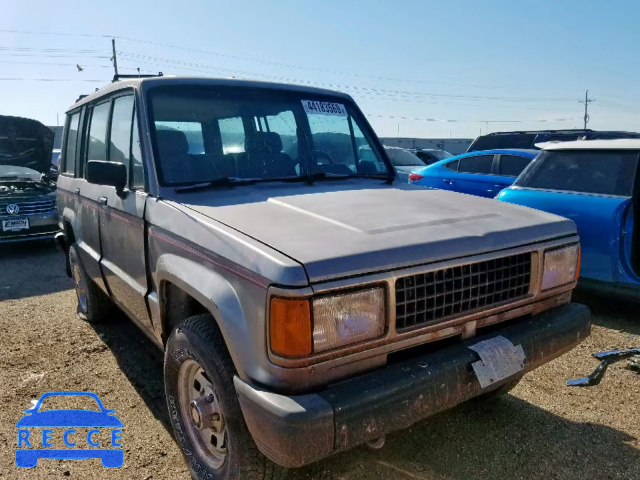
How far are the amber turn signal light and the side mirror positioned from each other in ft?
5.00

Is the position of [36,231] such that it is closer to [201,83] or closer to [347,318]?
[201,83]

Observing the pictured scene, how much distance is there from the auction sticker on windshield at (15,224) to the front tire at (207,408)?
668 cm

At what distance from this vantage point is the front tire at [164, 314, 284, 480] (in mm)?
1922

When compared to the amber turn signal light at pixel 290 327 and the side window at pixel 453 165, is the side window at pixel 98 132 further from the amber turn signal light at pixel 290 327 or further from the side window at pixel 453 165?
the side window at pixel 453 165

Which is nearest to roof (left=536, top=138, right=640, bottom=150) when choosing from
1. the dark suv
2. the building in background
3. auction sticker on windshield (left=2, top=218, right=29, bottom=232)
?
the dark suv

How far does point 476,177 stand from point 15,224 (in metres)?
7.38

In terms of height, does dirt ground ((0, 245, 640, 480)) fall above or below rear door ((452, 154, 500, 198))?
below

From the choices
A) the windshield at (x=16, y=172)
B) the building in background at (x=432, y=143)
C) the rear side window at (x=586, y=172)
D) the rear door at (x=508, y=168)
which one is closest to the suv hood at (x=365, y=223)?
the rear side window at (x=586, y=172)

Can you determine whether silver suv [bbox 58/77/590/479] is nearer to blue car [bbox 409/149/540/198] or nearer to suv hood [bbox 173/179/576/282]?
suv hood [bbox 173/179/576/282]

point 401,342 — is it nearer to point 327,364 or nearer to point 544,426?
point 327,364

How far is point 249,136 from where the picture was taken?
2.95 m

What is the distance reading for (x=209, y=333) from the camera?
2.08 metres

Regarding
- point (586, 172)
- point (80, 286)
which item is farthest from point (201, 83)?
point (586, 172)

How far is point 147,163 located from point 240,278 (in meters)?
1.21
